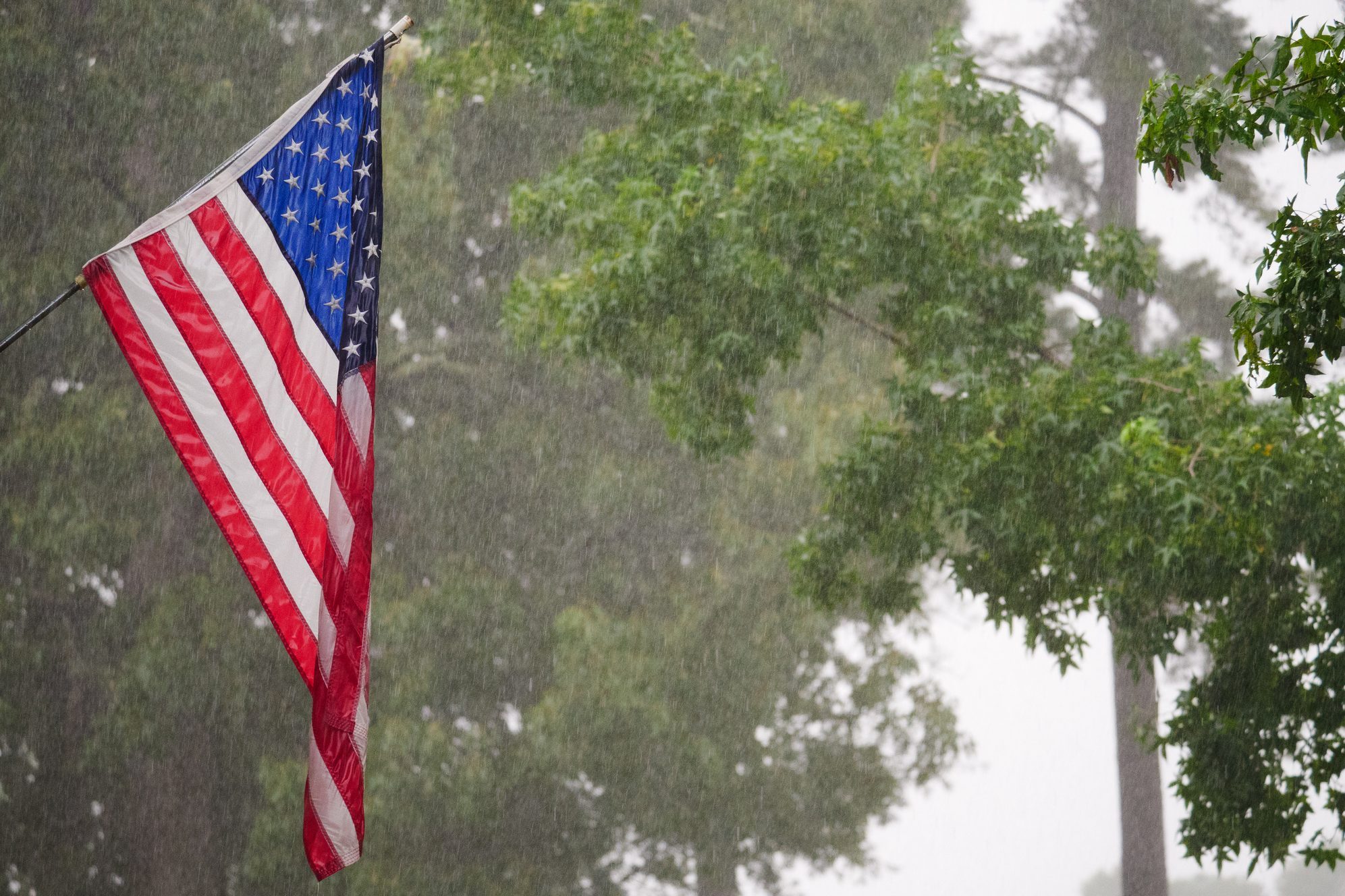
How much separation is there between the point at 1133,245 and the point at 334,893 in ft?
38.4

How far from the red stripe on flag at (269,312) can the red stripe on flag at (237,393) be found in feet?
0.48

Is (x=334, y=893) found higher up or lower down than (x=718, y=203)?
lower down

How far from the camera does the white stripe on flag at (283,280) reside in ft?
18.9

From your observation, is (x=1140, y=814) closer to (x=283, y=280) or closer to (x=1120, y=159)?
(x=1120, y=159)

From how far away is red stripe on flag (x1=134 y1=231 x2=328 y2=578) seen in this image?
18.2ft

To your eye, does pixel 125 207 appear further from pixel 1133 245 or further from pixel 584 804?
pixel 1133 245

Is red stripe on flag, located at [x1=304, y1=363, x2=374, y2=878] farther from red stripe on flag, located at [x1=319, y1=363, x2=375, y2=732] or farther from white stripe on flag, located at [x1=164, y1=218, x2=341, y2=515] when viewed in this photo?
white stripe on flag, located at [x1=164, y1=218, x2=341, y2=515]

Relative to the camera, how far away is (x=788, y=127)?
35.8ft

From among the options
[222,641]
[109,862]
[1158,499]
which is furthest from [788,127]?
[109,862]

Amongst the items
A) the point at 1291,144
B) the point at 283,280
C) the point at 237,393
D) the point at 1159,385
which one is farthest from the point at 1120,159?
the point at 237,393

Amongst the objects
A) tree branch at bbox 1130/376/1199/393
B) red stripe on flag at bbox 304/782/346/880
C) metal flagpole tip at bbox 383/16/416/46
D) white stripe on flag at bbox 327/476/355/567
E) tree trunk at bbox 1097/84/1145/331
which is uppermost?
tree trunk at bbox 1097/84/1145/331

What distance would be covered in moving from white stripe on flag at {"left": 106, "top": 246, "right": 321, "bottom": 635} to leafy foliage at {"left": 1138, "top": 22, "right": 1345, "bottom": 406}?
11.6 feet

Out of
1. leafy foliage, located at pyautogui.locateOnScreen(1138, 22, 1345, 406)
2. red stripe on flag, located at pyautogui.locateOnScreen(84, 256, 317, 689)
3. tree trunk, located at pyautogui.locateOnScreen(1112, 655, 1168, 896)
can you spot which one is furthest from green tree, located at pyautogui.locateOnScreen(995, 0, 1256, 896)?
red stripe on flag, located at pyautogui.locateOnScreen(84, 256, 317, 689)

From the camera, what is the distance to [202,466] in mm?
5523
